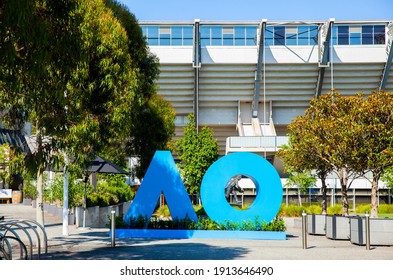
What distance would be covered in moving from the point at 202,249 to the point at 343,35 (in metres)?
43.7

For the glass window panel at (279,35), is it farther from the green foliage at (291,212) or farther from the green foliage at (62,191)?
the green foliage at (62,191)

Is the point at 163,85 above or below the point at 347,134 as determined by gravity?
above

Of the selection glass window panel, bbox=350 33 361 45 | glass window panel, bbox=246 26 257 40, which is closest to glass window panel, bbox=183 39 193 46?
glass window panel, bbox=246 26 257 40

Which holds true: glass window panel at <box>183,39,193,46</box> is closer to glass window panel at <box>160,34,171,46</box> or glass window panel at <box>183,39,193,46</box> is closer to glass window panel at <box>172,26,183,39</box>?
glass window panel at <box>172,26,183,39</box>

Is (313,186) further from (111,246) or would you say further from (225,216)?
(111,246)

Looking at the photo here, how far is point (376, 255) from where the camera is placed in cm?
1628

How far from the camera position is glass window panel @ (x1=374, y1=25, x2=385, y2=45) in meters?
56.1

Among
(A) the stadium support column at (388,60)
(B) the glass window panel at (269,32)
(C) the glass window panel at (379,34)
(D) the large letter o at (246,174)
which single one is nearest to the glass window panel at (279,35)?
(B) the glass window panel at (269,32)

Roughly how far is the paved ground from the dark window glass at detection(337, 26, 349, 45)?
3785 centimetres

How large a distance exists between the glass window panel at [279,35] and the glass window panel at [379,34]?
780 centimetres

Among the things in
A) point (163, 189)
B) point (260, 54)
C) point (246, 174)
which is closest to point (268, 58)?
point (260, 54)

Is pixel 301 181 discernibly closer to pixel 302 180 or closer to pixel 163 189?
pixel 302 180

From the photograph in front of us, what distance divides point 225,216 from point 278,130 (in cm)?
4441
